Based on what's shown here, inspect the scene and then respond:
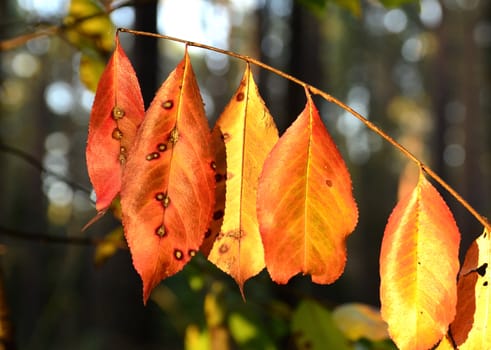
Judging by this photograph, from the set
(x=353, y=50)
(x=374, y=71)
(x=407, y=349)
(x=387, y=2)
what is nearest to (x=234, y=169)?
(x=407, y=349)

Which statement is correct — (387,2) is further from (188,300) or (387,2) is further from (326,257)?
(188,300)

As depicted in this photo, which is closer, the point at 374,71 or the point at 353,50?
the point at 353,50

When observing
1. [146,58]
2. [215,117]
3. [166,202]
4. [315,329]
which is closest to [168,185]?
[166,202]

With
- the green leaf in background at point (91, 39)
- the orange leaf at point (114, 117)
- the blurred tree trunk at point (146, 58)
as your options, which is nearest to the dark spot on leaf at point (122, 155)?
the orange leaf at point (114, 117)

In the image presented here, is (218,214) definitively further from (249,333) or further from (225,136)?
(249,333)

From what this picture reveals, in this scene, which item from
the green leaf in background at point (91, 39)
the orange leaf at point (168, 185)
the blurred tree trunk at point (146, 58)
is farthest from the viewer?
the blurred tree trunk at point (146, 58)

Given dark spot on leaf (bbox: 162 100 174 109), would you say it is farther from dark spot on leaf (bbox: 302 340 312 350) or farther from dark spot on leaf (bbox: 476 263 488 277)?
dark spot on leaf (bbox: 302 340 312 350)

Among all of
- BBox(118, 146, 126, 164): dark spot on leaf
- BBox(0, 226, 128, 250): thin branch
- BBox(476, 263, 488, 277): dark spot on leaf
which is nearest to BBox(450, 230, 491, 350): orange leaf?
BBox(476, 263, 488, 277): dark spot on leaf

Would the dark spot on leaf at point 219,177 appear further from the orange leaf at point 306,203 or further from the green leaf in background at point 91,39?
the green leaf in background at point 91,39
